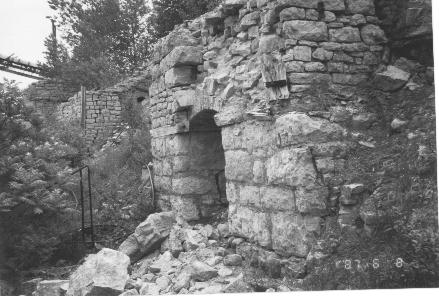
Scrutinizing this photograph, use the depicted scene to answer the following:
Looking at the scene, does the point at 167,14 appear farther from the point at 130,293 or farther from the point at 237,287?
the point at 237,287

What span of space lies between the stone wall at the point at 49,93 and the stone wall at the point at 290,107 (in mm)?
9852

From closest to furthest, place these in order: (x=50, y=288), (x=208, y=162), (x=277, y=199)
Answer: (x=277, y=199) → (x=50, y=288) → (x=208, y=162)

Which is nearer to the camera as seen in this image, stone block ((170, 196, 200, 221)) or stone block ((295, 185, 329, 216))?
stone block ((295, 185, 329, 216))

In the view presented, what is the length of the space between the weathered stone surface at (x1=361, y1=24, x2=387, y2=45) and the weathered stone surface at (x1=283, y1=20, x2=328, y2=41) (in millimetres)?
401

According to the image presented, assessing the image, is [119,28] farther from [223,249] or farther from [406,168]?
[406,168]

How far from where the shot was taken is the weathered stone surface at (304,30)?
11.5ft

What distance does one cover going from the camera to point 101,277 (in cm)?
383

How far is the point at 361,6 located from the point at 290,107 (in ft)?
3.63

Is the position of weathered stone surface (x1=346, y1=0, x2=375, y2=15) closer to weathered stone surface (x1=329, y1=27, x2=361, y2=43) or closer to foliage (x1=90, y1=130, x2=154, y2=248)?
weathered stone surface (x1=329, y1=27, x2=361, y2=43)

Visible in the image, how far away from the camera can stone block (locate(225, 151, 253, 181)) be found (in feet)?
13.3

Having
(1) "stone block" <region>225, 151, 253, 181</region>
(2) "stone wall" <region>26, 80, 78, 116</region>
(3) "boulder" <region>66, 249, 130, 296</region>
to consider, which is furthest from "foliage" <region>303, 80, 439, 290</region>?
(2) "stone wall" <region>26, 80, 78, 116</region>

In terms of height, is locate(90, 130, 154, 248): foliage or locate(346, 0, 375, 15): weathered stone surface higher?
locate(346, 0, 375, 15): weathered stone surface

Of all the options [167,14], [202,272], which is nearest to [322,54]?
[202,272]

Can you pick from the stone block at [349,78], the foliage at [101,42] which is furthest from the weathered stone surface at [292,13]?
the foliage at [101,42]
